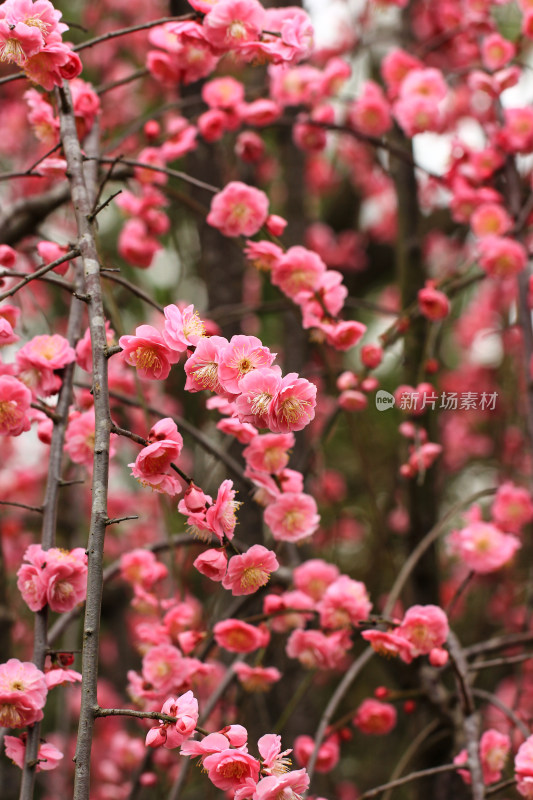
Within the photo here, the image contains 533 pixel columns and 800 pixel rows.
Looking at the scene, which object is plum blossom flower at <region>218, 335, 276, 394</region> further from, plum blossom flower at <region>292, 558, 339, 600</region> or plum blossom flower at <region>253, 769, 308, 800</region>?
plum blossom flower at <region>292, 558, 339, 600</region>

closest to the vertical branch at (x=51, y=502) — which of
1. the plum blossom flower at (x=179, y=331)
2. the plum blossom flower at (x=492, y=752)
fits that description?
the plum blossom flower at (x=179, y=331)

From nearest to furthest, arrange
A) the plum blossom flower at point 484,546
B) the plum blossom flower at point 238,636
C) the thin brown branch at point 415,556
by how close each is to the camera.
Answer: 1. the plum blossom flower at point 238,636
2. the thin brown branch at point 415,556
3. the plum blossom flower at point 484,546

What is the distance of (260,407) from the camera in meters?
0.88

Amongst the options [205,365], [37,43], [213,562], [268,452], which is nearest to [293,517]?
[268,452]

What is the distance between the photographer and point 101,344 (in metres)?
0.91

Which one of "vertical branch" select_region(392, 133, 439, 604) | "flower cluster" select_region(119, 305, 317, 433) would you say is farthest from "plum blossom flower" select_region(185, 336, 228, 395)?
"vertical branch" select_region(392, 133, 439, 604)

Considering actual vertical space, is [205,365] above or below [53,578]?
above

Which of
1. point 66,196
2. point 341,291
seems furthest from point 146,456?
point 66,196

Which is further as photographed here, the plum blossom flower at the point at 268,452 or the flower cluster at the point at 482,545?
the flower cluster at the point at 482,545

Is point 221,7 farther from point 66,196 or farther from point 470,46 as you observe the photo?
point 470,46

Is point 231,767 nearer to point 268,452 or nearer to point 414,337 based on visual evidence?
point 268,452

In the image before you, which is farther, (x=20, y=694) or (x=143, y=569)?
(x=143, y=569)

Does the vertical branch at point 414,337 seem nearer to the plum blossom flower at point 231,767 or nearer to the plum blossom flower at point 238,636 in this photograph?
the plum blossom flower at point 238,636

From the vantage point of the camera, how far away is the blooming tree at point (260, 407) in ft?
3.20
